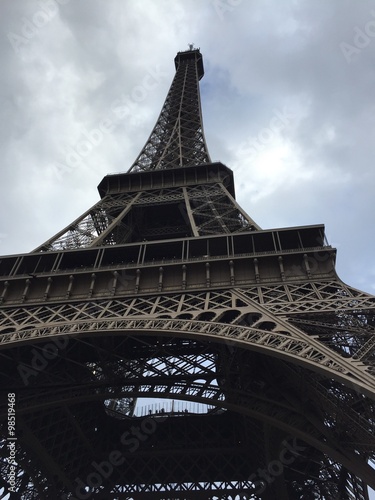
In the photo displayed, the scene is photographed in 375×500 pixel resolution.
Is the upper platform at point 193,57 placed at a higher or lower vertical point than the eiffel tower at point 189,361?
higher

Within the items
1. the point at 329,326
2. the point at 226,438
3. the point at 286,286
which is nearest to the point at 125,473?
the point at 226,438

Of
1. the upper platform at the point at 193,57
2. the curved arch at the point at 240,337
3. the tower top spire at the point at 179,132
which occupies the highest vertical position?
the upper platform at the point at 193,57

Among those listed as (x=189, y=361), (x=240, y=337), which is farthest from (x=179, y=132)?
(x=240, y=337)

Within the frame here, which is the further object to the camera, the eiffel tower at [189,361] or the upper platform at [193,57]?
the upper platform at [193,57]

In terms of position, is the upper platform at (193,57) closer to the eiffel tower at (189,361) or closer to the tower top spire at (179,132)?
the tower top spire at (179,132)

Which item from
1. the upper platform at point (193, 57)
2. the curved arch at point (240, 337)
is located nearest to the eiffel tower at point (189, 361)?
the curved arch at point (240, 337)

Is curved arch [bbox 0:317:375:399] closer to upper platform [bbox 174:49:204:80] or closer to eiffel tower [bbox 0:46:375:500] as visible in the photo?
eiffel tower [bbox 0:46:375:500]

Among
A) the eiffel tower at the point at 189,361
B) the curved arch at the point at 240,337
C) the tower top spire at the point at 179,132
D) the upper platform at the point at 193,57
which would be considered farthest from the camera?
the upper platform at the point at 193,57
